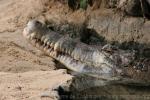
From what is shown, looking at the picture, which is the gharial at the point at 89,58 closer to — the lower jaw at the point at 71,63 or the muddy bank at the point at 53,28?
the lower jaw at the point at 71,63

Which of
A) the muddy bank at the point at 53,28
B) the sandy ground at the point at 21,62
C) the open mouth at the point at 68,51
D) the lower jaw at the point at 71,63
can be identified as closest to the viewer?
the sandy ground at the point at 21,62

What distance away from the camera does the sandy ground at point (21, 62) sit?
270 inches

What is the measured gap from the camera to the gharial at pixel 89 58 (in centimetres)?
802

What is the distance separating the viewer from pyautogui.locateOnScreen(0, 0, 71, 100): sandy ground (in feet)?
22.5

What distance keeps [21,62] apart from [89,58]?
1.20 meters

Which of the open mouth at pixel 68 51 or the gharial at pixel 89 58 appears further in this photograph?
the open mouth at pixel 68 51

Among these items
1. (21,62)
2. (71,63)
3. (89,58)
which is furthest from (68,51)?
(21,62)

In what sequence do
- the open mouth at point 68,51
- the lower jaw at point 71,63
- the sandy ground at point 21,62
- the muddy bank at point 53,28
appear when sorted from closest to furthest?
the sandy ground at point 21,62 → the muddy bank at point 53,28 → the lower jaw at point 71,63 → the open mouth at point 68,51

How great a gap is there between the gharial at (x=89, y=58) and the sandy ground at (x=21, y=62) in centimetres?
22

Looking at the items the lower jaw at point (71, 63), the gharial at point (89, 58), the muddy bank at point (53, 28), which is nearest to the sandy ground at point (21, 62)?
the muddy bank at point (53, 28)

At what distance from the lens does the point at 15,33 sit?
9.50 meters

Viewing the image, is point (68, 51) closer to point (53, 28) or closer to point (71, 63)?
point (71, 63)

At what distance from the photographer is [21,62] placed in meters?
8.34

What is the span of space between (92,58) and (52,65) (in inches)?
28.4
